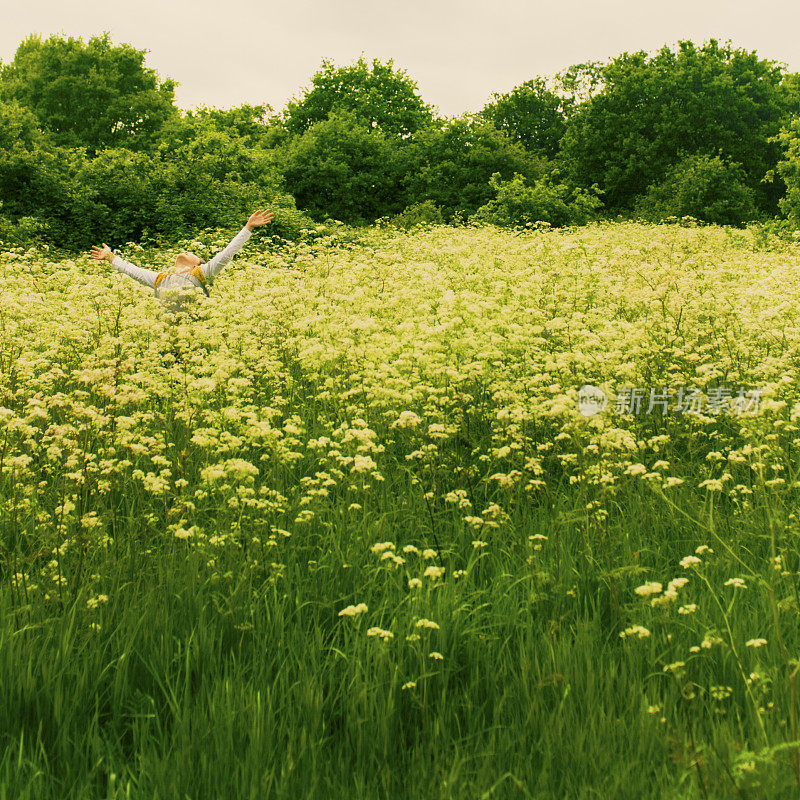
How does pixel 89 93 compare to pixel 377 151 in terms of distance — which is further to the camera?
pixel 89 93

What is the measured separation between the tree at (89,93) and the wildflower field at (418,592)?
41387mm

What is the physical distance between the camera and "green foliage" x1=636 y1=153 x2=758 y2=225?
115 feet

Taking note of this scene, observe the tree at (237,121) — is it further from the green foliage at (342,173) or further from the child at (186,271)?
the child at (186,271)

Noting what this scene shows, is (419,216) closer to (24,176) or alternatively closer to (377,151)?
(377,151)

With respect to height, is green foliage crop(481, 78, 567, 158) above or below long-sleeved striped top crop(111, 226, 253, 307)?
above

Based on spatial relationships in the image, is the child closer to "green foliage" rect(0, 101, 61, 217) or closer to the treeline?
the treeline

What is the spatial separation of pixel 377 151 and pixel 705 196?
16602 mm

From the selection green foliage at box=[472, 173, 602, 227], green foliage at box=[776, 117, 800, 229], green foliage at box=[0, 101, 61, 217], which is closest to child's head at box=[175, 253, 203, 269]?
green foliage at box=[0, 101, 61, 217]

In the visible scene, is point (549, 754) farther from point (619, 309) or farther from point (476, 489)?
point (619, 309)

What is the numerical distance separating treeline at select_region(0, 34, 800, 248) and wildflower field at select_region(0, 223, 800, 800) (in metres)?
14.3

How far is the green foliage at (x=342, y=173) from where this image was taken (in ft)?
112

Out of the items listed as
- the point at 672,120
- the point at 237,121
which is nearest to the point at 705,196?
the point at 672,120

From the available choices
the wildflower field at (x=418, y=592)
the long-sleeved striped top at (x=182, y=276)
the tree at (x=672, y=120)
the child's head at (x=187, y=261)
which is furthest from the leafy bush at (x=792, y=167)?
the tree at (x=672, y=120)

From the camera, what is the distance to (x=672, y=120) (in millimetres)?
47188
